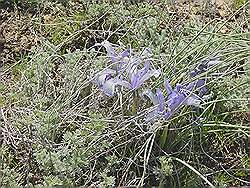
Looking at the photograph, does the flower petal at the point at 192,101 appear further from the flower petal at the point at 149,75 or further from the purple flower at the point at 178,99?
the flower petal at the point at 149,75

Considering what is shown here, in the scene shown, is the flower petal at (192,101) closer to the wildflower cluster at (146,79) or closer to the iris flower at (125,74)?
the wildflower cluster at (146,79)

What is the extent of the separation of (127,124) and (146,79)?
5.7 inches

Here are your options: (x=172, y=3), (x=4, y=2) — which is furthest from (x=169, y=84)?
(x=4, y=2)

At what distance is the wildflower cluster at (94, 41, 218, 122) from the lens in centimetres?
180

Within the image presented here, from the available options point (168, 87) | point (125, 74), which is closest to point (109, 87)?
point (125, 74)

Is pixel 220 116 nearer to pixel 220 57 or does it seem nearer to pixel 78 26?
pixel 220 57

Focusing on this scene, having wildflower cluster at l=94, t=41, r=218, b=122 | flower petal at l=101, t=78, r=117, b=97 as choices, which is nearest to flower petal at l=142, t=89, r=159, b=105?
wildflower cluster at l=94, t=41, r=218, b=122

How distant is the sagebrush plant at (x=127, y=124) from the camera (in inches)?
71.3

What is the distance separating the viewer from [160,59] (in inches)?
77.1

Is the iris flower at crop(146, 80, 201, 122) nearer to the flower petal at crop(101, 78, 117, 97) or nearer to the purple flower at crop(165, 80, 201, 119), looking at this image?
the purple flower at crop(165, 80, 201, 119)

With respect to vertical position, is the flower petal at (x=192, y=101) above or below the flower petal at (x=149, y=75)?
below

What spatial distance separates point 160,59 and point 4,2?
0.84 meters

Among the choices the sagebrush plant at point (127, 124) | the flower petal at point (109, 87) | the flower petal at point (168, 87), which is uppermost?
the flower petal at point (109, 87)

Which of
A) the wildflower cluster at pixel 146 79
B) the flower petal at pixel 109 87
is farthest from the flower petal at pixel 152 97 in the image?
the flower petal at pixel 109 87
